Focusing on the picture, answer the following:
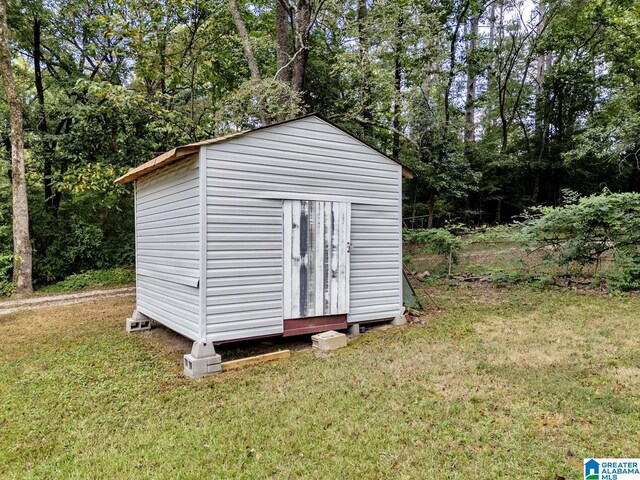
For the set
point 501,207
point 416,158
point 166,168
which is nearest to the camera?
point 166,168

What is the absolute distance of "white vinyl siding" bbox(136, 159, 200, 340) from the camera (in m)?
A: 4.59

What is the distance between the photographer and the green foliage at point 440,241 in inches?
395

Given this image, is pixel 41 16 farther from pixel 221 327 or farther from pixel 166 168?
pixel 221 327

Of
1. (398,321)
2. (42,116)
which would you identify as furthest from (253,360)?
(42,116)

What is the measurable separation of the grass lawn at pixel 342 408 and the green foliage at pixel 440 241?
4510 mm

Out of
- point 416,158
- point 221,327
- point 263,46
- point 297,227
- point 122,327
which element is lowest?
point 122,327

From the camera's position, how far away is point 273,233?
490 cm

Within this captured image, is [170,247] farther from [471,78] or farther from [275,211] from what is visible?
[471,78]

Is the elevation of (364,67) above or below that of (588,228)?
above

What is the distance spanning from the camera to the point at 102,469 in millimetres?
2564

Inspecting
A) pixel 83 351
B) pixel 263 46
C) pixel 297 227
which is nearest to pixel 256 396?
pixel 297 227

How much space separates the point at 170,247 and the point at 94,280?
23.7 feet

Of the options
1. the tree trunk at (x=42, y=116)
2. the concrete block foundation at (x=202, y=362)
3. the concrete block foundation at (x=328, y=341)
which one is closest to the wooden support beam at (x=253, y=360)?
the concrete block foundation at (x=202, y=362)

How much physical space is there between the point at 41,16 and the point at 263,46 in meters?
6.13
